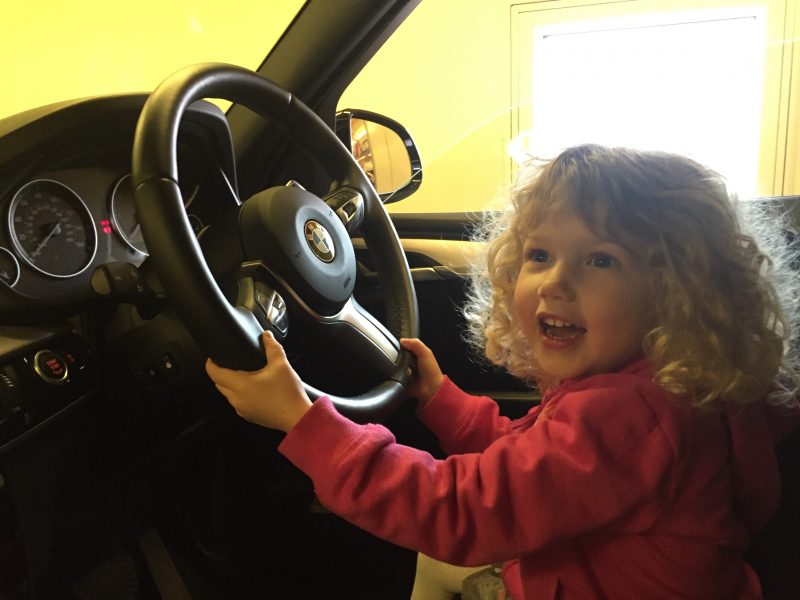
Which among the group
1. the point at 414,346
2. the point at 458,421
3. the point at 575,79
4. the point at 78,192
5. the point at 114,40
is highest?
the point at 114,40

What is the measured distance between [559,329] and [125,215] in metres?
0.62

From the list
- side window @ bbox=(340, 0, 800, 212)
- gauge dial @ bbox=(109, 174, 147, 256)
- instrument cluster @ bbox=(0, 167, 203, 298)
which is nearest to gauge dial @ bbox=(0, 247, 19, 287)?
instrument cluster @ bbox=(0, 167, 203, 298)

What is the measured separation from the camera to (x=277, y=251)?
2.45ft

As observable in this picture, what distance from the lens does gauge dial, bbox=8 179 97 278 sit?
81 cm

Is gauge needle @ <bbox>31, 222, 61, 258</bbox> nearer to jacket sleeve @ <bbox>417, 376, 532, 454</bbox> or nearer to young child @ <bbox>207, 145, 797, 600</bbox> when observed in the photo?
young child @ <bbox>207, 145, 797, 600</bbox>

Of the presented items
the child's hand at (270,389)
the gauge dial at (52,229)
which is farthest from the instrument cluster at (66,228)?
the child's hand at (270,389)

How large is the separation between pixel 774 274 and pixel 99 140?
0.82 m

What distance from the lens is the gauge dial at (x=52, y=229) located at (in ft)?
2.64

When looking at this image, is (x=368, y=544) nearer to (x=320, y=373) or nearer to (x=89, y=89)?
(x=320, y=373)

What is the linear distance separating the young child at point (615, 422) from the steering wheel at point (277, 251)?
72mm

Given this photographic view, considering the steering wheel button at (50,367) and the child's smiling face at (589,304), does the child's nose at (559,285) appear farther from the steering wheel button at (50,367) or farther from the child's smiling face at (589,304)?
the steering wheel button at (50,367)

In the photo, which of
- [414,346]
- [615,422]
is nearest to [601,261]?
[615,422]

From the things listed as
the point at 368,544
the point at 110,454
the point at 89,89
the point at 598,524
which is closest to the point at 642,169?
the point at 598,524

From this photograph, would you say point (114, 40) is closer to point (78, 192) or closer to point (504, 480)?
point (78, 192)
